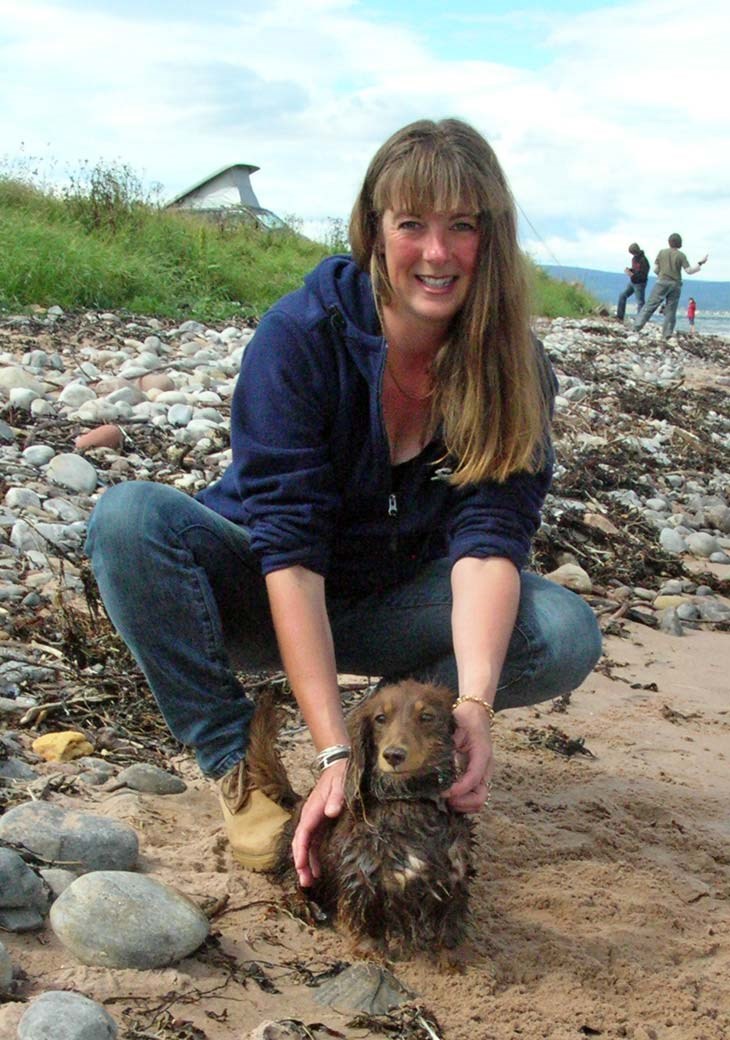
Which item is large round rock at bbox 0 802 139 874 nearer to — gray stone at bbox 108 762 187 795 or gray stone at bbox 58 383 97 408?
gray stone at bbox 108 762 187 795

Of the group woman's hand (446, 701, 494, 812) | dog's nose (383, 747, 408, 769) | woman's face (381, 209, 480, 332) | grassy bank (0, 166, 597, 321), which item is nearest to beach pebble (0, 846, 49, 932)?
dog's nose (383, 747, 408, 769)

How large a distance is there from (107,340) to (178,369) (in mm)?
1058

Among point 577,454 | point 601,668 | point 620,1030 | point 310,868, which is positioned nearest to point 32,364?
point 577,454

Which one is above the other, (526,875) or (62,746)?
(62,746)

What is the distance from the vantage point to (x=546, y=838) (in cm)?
357

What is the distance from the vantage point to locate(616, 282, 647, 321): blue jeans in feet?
84.9

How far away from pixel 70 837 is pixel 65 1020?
0.75 meters

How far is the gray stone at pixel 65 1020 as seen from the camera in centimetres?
210

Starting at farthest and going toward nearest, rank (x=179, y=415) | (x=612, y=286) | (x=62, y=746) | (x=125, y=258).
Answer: (x=612, y=286)
(x=125, y=258)
(x=179, y=415)
(x=62, y=746)

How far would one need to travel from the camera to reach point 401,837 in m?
2.72

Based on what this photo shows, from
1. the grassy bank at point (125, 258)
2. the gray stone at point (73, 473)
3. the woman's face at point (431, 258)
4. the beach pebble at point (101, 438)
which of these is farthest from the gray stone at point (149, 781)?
the grassy bank at point (125, 258)

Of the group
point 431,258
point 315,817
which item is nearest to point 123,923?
point 315,817

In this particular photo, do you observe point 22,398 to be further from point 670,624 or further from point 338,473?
point 338,473

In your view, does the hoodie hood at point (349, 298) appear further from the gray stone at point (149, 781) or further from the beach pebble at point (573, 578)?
the beach pebble at point (573, 578)
